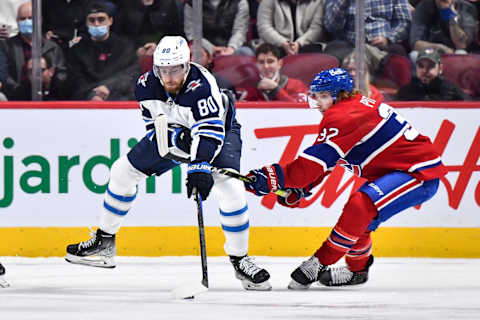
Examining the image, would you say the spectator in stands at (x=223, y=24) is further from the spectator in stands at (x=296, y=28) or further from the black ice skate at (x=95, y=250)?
the black ice skate at (x=95, y=250)

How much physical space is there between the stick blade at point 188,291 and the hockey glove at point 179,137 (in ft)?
2.28

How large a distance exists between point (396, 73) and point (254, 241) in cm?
132

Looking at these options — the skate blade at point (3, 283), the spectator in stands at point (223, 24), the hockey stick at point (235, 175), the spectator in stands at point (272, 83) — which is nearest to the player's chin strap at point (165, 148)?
the hockey stick at point (235, 175)

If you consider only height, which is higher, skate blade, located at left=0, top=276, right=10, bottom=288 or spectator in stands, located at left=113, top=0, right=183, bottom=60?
spectator in stands, located at left=113, top=0, right=183, bottom=60

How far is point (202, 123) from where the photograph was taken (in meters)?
4.40

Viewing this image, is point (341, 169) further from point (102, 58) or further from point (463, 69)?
point (102, 58)

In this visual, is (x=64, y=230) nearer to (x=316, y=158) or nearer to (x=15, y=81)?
(x=15, y=81)

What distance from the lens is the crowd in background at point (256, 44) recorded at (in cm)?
595

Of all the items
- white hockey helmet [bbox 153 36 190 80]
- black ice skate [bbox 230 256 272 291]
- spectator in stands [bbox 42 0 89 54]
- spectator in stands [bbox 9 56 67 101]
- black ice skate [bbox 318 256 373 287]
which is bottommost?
black ice skate [bbox 318 256 373 287]

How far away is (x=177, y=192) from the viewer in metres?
5.80

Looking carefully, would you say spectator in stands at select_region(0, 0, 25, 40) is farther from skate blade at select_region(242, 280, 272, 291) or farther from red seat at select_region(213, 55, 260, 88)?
skate blade at select_region(242, 280, 272, 291)

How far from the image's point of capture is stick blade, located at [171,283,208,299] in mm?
4242

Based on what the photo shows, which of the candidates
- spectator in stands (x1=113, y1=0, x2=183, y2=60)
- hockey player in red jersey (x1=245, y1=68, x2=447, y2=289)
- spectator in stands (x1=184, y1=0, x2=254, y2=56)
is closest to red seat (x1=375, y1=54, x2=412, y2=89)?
spectator in stands (x1=184, y1=0, x2=254, y2=56)

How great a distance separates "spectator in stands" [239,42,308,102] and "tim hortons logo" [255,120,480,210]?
22cm
